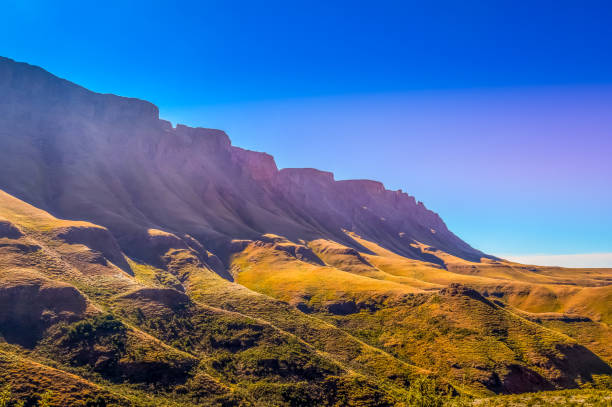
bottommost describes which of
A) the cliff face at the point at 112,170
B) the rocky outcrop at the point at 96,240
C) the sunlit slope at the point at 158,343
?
the sunlit slope at the point at 158,343

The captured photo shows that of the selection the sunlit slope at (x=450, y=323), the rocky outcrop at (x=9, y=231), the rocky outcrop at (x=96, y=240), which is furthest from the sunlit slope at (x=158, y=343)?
the sunlit slope at (x=450, y=323)

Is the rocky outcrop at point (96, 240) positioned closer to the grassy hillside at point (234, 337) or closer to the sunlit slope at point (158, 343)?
the grassy hillside at point (234, 337)

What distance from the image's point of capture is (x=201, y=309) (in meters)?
67.4

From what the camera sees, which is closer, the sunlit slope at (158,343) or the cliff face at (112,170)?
the sunlit slope at (158,343)

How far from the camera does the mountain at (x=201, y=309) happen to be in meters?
46.1

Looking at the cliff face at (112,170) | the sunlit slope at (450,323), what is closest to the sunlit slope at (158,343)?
the sunlit slope at (450,323)

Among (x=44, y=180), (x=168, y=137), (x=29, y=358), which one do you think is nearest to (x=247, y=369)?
(x=29, y=358)

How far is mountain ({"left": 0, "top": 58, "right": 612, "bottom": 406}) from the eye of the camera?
4609 cm

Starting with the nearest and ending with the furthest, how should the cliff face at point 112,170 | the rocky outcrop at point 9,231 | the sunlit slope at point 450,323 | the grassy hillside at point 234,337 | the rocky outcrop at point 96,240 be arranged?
the grassy hillside at point 234,337 < the sunlit slope at point 450,323 < the rocky outcrop at point 9,231 < the rocky outcrop at point 96,240 < the cliff face at point 112,170

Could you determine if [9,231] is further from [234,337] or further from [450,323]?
[450,323]

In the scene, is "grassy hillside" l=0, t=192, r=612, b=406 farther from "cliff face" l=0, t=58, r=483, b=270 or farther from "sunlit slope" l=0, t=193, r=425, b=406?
"cliff face" l=0, t=58, r=483, b=270

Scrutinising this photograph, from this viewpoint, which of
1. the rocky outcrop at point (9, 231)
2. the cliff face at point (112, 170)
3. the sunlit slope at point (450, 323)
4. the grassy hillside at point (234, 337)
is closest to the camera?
the grassy hillside at point (234, 337)

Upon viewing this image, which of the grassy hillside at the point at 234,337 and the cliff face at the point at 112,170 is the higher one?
the cliff face at the point at 112,170

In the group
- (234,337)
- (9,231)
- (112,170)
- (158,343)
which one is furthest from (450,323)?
(112,170)
